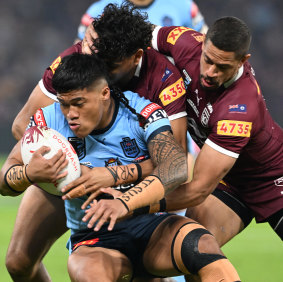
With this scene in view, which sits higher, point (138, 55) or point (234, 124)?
point (138, 55)

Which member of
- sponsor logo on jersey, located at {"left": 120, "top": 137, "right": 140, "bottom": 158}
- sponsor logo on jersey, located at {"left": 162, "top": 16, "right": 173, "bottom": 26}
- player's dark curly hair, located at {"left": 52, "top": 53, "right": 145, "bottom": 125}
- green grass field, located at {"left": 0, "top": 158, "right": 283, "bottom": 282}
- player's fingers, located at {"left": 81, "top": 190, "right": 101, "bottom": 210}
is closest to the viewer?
player's fingers, located at {"left": 81, "top": 190, "right": 101, "bottom": 210}

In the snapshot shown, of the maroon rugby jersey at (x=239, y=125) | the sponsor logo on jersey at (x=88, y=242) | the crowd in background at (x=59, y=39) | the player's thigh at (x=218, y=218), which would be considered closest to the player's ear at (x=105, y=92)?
the maroon rugby jersey at (x=239, y=125)

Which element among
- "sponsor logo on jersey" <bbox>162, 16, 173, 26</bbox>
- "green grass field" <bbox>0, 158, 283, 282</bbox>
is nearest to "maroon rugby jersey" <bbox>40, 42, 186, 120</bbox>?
"green grass field" <bbox>0, 158, 283, 282</bbox>

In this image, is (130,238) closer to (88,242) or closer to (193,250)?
(88,242)

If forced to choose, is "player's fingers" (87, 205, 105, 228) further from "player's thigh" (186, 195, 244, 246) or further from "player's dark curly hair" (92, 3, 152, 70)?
"player's thigh" (186, 195, 244, 246)

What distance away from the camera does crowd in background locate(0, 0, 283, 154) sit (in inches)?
498

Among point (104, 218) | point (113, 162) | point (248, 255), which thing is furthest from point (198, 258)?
point (248, 255)

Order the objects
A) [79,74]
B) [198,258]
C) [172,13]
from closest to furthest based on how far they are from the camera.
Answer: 1. [198,258]
2. [79,74]
3. [172,13]

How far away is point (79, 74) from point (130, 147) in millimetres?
521

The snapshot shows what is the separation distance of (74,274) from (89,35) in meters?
1.46

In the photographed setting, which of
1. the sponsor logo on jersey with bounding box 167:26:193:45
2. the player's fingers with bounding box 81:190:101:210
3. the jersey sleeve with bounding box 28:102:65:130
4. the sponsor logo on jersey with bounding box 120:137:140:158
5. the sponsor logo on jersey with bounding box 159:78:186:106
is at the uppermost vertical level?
the sponsor logo on jersey with bounding box 167:26:193:45

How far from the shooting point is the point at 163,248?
356 centimetres

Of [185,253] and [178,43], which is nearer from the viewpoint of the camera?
[185,253]

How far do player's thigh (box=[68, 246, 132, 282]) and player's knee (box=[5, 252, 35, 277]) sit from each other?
3.10ft
